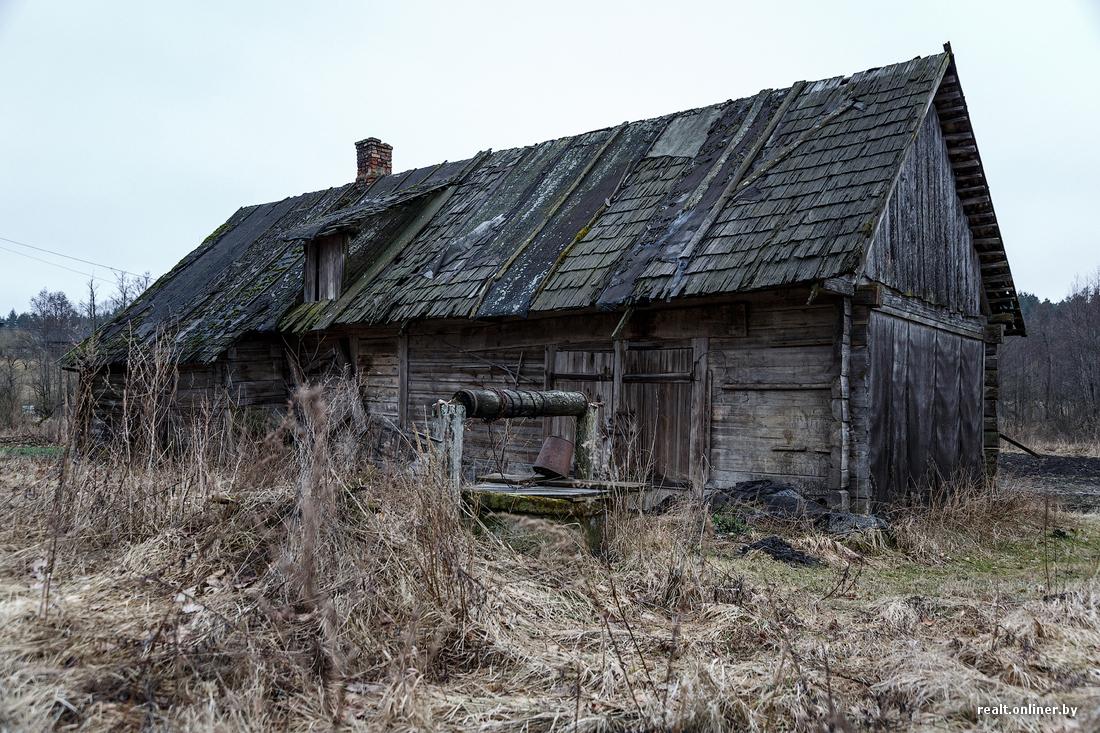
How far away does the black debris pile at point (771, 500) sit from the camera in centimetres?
764

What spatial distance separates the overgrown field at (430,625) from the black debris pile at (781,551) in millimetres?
639

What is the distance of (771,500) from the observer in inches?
309

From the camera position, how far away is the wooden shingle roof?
8.30m

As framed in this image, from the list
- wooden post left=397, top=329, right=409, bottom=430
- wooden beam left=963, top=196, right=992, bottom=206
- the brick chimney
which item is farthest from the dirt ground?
the brick chimney

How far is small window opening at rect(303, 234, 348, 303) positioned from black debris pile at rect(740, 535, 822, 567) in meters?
8.41

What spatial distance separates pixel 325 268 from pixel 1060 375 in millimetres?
36588

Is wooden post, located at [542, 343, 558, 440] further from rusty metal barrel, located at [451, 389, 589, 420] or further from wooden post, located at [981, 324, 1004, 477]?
wooden post, located at [981, 324, 1004, 477]

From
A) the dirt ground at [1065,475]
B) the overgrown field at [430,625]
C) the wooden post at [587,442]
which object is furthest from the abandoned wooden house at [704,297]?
the overgrown field at [430,625]

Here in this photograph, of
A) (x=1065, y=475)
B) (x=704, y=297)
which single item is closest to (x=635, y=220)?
(x=704, y=297)

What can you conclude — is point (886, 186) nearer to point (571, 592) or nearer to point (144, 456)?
point (571, 592)

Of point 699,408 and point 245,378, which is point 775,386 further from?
point 245,378

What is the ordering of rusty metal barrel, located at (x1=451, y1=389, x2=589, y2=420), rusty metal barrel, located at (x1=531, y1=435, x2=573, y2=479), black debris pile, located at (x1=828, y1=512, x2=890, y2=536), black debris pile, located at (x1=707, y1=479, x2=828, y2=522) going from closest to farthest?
rusty metal barrel, located at (x1=451, y1=389, x2=589, y2=420)
rusty metal barrel, located at (x1=531, y1=435, x2=573, y2=479)
black debris pile, located at (x1=828, y1=512, x2=890, y2=536)
black debris pile, located at (x1=707, y1=479, x2=828, y2=522)

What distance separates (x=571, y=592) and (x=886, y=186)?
6.12m

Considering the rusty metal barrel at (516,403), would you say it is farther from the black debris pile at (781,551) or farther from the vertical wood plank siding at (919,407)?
the vertical wood plank siding at (919,407)
